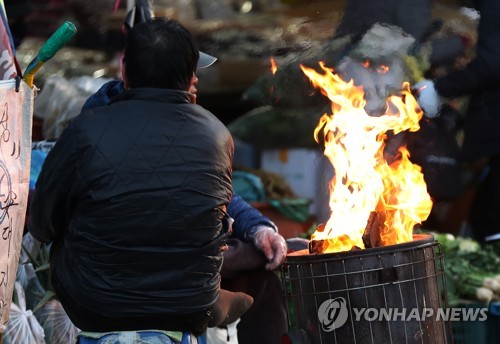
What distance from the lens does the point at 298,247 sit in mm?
4391

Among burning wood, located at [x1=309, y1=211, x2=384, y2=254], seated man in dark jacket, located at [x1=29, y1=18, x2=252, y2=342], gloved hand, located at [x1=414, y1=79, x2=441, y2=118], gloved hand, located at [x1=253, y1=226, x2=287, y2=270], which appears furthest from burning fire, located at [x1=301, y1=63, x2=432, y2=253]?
gloved hand, located at [x1=414, y1=79, x2=441, y2=118]

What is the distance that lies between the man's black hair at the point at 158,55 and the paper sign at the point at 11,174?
1.65 feet

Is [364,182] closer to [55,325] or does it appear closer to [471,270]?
[55,325]

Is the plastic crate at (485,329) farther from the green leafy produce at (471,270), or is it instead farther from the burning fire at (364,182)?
the burning fire at (364,182)

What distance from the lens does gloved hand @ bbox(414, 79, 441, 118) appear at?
561 centimetres

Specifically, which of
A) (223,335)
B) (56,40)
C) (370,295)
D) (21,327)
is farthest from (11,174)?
(223,335)

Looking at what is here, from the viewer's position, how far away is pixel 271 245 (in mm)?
4031

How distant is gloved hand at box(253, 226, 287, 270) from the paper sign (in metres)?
1.11

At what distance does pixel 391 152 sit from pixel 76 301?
6.99 feet

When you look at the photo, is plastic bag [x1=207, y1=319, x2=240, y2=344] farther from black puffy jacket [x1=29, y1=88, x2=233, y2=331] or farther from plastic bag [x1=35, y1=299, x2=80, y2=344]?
black puffy jacket [x1=29, y1=88, x2=233, y2=331]

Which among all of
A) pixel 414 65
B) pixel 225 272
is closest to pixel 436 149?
pixel 414 65

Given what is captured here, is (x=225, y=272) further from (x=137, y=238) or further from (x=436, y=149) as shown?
(x=436, y=149)

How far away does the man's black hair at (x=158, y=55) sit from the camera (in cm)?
315

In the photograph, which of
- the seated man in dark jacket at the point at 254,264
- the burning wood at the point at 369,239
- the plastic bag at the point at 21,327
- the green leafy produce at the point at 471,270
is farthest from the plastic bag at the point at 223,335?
the green leafy produce at the point at 471,270
